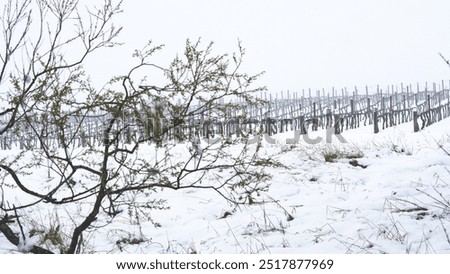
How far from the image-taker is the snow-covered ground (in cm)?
266

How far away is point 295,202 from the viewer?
13.0 feet

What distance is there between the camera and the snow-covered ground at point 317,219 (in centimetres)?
266

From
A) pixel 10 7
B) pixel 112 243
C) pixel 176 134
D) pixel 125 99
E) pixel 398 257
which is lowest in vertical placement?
pixel 112 243

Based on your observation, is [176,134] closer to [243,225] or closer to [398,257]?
[243,225]

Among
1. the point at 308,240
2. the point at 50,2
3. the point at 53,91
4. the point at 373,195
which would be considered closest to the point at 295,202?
the point at 373,195

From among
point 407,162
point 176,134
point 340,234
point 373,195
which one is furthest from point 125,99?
point 407,162

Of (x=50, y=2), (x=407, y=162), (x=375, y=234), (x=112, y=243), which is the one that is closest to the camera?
(x=375, y=234)

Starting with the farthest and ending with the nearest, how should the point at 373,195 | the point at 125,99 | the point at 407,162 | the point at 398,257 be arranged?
the point at 407,162 < the point at 373,195 < the point at 125,99 < the point at 398,257

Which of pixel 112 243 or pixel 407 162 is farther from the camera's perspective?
pixel 407 162

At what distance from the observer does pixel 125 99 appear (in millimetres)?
2551

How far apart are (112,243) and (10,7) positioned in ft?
7.26

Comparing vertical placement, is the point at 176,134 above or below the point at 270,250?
above

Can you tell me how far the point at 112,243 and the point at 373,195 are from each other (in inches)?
102

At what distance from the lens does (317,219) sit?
3.26 m
